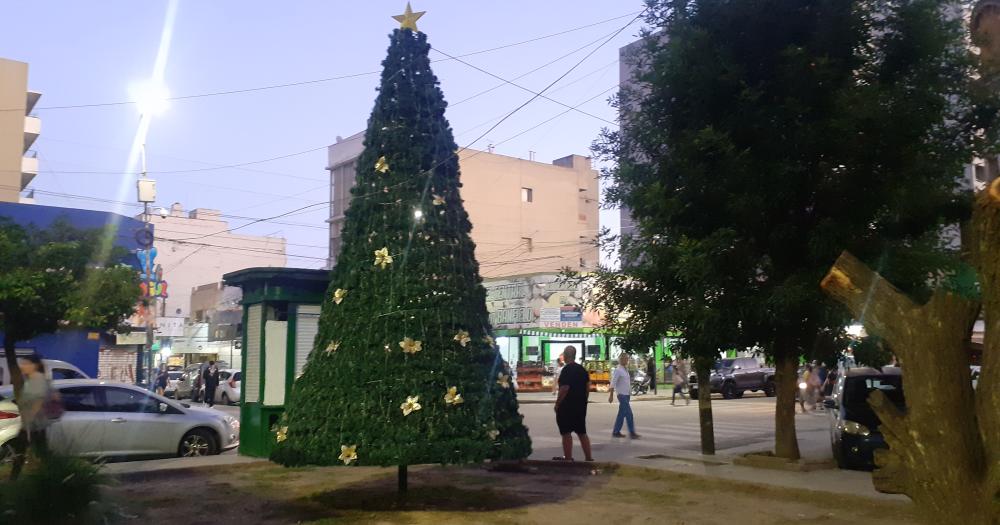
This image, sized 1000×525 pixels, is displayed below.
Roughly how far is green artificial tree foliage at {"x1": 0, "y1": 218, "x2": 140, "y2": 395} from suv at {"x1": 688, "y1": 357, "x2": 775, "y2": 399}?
82.8ft

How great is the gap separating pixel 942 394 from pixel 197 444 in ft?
45.9

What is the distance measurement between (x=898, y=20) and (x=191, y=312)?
71005 mm

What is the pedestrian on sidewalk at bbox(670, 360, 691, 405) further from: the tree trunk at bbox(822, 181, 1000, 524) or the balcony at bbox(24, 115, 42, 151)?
the balcony at bbox(24, 115, 42, 151)

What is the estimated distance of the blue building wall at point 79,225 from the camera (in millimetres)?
29734

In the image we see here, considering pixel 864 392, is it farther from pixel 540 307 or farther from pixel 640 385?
pixel 540 307

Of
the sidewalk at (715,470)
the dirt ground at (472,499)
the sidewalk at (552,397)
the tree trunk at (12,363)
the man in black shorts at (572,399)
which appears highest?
the tree trunk at (12,363)

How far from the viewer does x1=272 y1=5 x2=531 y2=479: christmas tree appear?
831 cm

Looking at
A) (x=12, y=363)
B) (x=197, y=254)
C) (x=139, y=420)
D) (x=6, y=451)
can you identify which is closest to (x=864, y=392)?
(x=139, y=420)

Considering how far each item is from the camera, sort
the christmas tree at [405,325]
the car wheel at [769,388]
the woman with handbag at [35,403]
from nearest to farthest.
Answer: the christmas tree at [405,325], the woman with handbag at [35,403], the car wheel at [769,388]

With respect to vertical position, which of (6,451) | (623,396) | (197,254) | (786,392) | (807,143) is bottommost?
(6,451)

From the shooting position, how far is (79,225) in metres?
29.3

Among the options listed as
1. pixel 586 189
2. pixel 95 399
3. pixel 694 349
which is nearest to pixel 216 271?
pixel 586 189

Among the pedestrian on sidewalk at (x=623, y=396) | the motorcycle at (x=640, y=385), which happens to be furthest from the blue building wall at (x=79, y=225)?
the motorcycle at (x=640, y=385)

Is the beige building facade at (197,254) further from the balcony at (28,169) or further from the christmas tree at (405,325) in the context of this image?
the christmas tree at (405,325)
